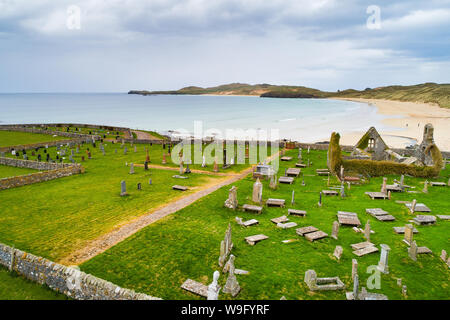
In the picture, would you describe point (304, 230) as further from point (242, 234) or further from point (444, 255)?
point (444, 255)

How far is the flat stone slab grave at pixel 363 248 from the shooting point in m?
12.4

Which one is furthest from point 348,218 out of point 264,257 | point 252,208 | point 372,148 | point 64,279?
point 372,148

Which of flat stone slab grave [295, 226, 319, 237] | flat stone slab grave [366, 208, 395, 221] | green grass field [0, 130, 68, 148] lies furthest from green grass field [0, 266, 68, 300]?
green grass field [0, 130, 68, 148]

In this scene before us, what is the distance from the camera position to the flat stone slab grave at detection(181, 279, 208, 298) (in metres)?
9.58

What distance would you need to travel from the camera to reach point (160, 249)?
12664mm

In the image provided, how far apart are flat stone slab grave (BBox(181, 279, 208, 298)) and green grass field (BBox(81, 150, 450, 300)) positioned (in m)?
0.19

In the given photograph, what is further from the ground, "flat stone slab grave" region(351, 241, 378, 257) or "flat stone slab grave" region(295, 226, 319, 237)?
"flat stone slab grave" region(295, 226, 319, 237)

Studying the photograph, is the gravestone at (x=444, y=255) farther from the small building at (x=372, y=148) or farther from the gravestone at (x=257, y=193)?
the small building at (x=372, y=148)

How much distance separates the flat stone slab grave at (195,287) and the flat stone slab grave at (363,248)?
23.0 feet

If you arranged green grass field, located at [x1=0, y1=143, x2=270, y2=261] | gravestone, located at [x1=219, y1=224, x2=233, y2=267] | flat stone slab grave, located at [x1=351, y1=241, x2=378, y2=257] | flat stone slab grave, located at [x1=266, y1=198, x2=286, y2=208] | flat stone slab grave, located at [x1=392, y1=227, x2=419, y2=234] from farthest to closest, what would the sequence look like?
1. flat stone slab grave, located at [x1=266, y1=198, x2=286, y2=208]
2. flat stone slab grave, located at [x1=392, y1=227, x2=419, y2=234]
3. green grass field, located at [x1=0, y1=143, x2=270, y2=261]
4. flat stone slab grave, located at [x1=351, y1=241, x2=378, y2=257]
5. gravestone, located at [x1=219, y1=224, x2=233, y2=267]

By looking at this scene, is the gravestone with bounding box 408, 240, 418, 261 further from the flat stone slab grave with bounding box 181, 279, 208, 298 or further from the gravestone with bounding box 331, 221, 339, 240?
the flat stone slab grave with bounding box 181, 279, 208, 298
